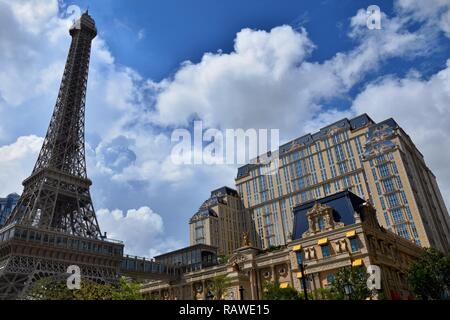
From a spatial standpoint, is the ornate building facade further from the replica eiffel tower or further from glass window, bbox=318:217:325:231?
the replica eiffel tower

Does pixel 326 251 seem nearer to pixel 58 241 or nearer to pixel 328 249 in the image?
pixel 328 249

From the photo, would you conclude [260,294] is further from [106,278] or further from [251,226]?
[251,226]

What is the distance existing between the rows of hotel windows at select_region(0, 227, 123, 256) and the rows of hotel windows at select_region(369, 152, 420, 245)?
75310 millimetres

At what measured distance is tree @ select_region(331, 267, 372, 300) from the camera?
141ft

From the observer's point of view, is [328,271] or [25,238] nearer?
[328,271]

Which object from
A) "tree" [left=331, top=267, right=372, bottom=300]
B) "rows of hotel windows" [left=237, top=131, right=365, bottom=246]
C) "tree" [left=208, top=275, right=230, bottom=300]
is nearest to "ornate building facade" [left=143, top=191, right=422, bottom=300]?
"tree" [left=208, top=275, right=230, bottom=300]

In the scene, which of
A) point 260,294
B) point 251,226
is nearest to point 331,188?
point 251,226

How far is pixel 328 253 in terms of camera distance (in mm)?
59375

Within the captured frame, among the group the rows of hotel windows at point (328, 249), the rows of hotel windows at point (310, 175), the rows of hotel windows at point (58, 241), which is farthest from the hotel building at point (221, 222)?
the rows of hotel windows at point (328, 249)

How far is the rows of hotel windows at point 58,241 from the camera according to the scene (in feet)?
247

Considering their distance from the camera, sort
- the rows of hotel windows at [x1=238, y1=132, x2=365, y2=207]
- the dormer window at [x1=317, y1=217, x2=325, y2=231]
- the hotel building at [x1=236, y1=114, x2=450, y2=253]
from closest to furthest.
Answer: the dormer window at [x1=317, y1=217, x2=325, y2=231] < the hotel building at [x1=236, y1=114, x2=450, y2=253] < the rows of hotel windows at [x1=238, y1=132, x2=365, y2=207]

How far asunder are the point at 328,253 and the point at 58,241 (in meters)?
57.2

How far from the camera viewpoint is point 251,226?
157625 millimetres
